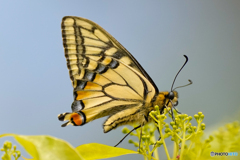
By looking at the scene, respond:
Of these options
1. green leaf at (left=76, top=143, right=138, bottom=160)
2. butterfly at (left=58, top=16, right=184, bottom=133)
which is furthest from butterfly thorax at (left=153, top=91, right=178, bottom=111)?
green leaf at (left=76, top=143, right=138, bottom=160)

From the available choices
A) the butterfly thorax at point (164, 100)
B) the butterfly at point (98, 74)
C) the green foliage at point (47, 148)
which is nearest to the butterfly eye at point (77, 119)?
the butterfly at point (98, 74)

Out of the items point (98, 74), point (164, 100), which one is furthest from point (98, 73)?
point (164, 100)

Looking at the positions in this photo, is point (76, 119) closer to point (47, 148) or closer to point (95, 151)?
point (95, 151)

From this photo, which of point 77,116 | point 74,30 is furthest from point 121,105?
point 74,30

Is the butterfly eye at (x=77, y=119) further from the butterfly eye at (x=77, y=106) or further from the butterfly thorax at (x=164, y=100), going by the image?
the butterfly thorax at (x=164, y=100)

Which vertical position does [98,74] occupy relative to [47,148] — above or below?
above

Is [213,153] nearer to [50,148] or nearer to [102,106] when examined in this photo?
[50,148]

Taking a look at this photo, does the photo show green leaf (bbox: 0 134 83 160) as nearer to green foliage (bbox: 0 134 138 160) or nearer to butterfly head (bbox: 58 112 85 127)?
green foliage (bbox: 0 134 138 160)
